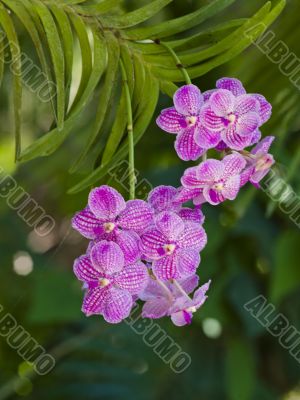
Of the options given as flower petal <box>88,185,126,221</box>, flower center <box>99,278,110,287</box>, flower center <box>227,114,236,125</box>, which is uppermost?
flower center <box>227,114,236,125</box>

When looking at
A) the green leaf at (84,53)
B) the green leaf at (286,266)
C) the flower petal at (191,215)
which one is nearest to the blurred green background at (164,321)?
the green leaf at (286,266)

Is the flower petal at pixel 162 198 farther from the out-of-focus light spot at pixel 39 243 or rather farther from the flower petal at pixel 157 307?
the out-of-focus light spot at pixel 39 243

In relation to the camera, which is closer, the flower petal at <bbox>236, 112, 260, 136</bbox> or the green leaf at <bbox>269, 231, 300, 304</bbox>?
the flower petal at <bbox>236, 112, 260, 136</bbox>

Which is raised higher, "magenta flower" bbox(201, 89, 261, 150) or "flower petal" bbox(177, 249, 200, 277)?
"magenta flower" bbox(201, 89, 261, 150)

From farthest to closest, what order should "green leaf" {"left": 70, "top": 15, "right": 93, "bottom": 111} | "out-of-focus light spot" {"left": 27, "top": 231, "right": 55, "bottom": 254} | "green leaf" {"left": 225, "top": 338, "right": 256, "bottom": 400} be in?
1. "out-of-focus light spot" {"left": 27, "top": 231, "right": 55, "bottom": 254}
2. "green leaf" {"left": 225, "top": 338, "right": 256, "bottom": 400}
3. "green leaf" {"left": 70, "top": 15, "right": 93, "bottom": 111}

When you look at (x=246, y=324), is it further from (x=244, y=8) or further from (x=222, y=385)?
(x=244, y=8)

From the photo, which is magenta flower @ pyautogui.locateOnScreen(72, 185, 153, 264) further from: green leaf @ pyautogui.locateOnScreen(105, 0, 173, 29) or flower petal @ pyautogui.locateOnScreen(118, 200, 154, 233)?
green leaf @ pyautogui.locateOnScreen(105, 0, 173, 29)

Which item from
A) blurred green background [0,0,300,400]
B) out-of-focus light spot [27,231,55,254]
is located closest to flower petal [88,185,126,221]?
blurred green background [0,0,300,400]

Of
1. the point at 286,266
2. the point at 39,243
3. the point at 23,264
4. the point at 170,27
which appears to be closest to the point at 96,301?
the point at 170,27
